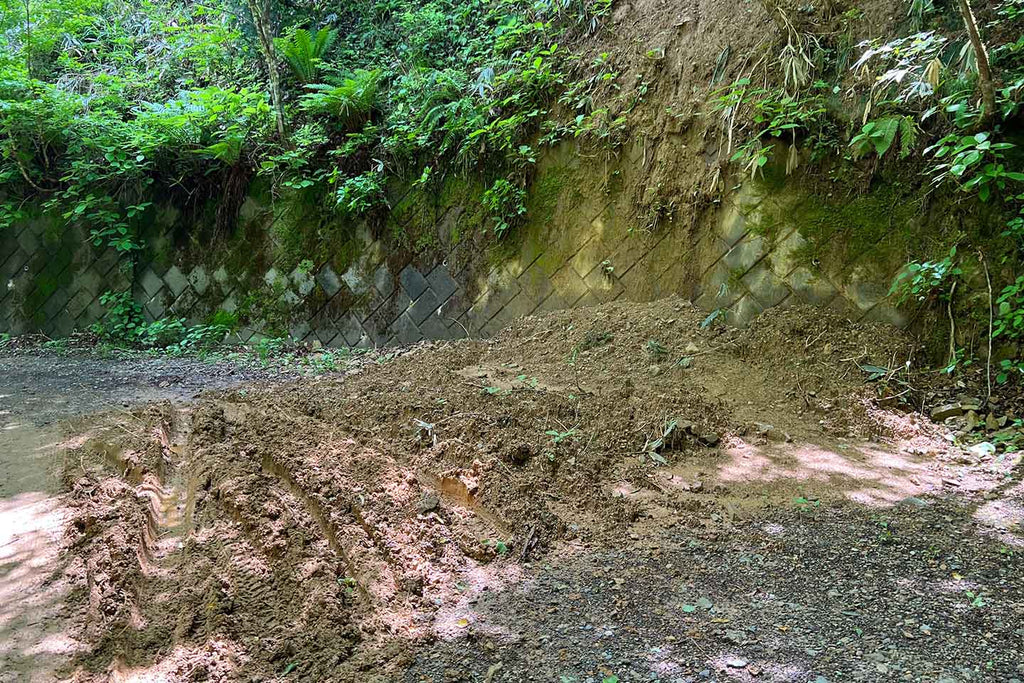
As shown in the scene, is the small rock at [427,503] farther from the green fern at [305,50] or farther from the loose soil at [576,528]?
the green fern at [305,50]

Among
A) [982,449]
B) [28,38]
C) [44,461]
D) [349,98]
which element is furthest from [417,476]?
[28,38]

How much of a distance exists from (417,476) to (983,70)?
134 inches

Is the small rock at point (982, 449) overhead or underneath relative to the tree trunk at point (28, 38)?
underneath

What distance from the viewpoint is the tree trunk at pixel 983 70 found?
3129mm

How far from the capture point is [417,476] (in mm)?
2830

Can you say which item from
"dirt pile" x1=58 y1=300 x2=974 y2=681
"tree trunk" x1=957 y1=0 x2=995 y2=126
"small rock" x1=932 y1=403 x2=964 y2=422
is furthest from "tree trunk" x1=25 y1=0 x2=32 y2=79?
"small rock" x1=932 y1=403 x2=964 y2=422

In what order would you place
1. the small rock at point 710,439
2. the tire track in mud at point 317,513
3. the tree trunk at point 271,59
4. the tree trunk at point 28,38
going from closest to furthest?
1. the tire track in mud at point 317,513
2. the small rock at point 710,439
3. the tree trunk at point 271,59
4. the tree trunk at point 28,38

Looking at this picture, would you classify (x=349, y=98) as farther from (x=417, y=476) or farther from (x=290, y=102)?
(x=417, y=476)

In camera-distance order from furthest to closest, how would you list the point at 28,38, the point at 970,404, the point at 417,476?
1. the point at 28,38
2. the point at 970,404
3. the point at 417,476

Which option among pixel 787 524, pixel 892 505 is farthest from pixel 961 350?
pixel 787 524

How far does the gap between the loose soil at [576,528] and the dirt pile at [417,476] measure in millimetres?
12

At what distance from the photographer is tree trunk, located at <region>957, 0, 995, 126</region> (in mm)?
3129

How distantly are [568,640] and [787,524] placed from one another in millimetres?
1028

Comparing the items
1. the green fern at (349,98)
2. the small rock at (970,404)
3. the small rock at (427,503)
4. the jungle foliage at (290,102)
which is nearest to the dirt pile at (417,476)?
the small rock at (427,503)
